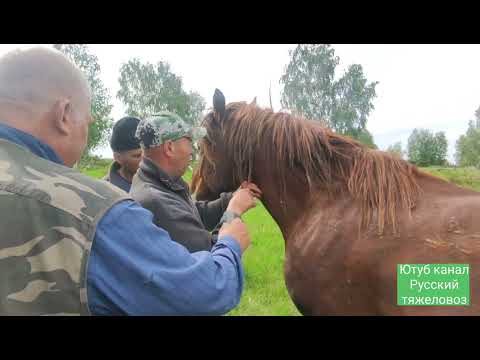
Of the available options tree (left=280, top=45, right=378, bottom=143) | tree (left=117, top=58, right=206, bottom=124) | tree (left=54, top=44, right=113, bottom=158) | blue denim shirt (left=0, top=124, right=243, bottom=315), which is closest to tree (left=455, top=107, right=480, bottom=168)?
tree (left=280, top=45, right=378, bottom=143)

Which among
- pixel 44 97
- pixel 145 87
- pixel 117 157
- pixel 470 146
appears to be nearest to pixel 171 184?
pixel 44 97

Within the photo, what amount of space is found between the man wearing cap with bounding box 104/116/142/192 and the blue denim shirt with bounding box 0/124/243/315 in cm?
255

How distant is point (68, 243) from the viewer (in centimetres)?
107

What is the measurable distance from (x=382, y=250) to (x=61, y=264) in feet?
5.95

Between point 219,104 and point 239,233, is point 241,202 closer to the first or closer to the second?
point 239,233

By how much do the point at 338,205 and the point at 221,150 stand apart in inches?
43.7

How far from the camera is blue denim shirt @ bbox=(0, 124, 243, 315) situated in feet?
3.63

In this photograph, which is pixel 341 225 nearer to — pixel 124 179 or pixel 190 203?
pixel 190 203

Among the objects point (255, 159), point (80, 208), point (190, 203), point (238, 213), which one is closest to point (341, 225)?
point (238, 213)

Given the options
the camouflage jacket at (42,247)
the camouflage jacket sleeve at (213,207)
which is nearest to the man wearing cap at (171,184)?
the camouflage jacket sleeve at (213,207)

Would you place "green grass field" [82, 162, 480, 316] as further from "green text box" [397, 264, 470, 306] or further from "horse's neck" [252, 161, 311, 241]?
"green text box" [397, 264, 470, 306]

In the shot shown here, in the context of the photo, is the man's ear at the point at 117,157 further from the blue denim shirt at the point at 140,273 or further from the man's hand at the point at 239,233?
the blue denim shirt at the point at 140,273

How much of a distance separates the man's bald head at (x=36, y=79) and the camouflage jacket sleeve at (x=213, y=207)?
206cm

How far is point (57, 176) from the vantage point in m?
1.16
